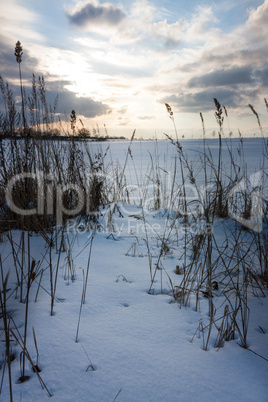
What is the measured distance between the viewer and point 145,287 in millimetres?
1428

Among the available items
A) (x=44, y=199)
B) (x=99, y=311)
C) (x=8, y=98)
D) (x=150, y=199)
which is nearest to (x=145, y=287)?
(x=99, y=311)

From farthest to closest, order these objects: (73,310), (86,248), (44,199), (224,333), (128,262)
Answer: (44,199) → (86,248) → (128,262) → (73,310) → (224,333)

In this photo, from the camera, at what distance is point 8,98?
6.02 feet

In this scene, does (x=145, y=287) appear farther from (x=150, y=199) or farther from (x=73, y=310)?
(x=150, y=199)

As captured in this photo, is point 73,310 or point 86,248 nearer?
point 73,310

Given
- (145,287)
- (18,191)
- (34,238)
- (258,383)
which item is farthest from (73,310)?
(18,191)

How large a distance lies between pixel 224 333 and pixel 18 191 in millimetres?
1868

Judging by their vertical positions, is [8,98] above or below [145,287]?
above

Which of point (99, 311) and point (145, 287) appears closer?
point (99, 311)

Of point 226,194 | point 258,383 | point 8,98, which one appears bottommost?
point 258,383

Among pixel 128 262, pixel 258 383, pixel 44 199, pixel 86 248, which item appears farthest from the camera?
pixel 44 199

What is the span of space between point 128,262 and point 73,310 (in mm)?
676

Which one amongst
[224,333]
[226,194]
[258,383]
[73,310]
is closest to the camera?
[258,383]

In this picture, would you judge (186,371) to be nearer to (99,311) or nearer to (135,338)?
(135,338)
